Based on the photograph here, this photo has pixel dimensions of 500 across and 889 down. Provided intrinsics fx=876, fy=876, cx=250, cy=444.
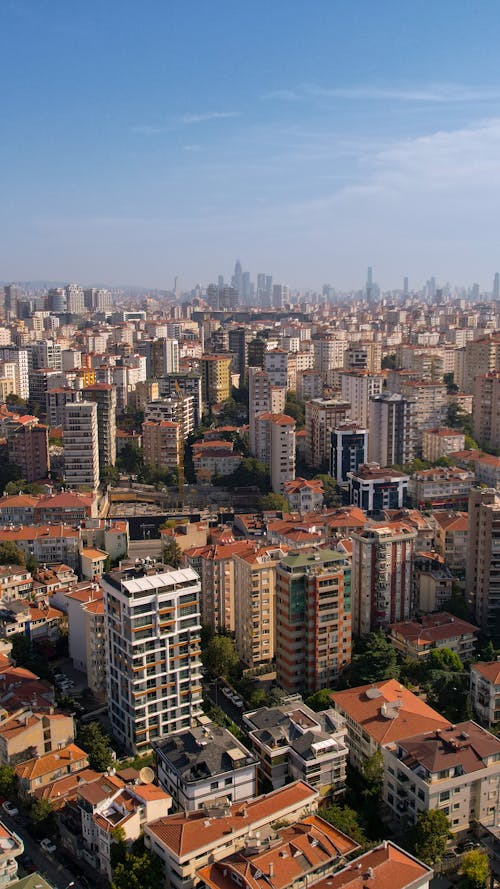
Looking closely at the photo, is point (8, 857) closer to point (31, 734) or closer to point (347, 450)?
point (31, 734)

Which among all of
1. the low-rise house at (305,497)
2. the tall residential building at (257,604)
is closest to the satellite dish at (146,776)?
the tall residential building at (257,604)

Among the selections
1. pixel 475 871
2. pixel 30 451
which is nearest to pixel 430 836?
pixel 475 871

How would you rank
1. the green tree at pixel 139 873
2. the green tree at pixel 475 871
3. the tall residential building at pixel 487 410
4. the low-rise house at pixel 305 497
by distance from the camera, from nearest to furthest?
the green tree at pixel 139 873
the green tree at pixel 475 871
the low-rise house at pixel 305 497
the tall residential building at pixel 487 410

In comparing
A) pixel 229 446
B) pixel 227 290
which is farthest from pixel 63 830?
pixel 227 290

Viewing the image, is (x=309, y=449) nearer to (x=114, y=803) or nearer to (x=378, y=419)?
(x=378, y=419)

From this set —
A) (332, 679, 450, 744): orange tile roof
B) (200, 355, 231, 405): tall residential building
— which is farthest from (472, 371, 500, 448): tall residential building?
(332, 679, 450, 744): orange tile roof

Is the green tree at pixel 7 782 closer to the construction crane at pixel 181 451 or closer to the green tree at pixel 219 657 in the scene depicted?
the green tree at pixel 219 657
